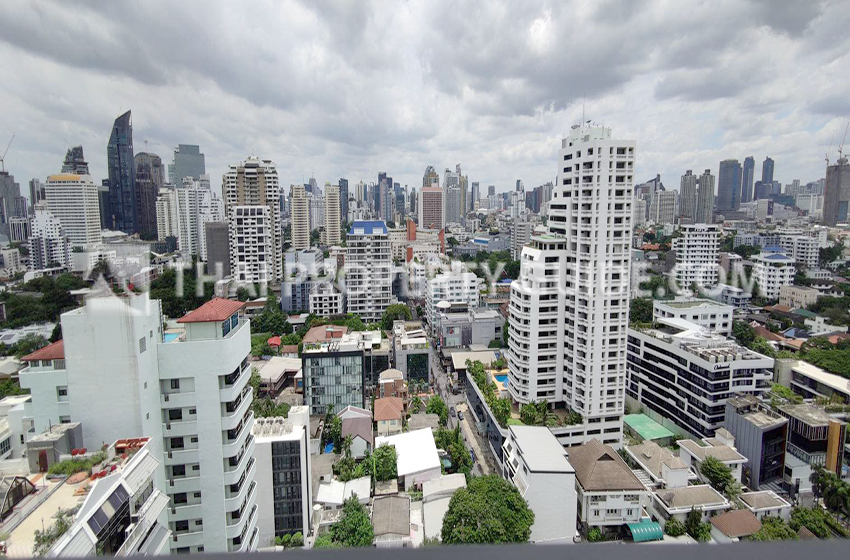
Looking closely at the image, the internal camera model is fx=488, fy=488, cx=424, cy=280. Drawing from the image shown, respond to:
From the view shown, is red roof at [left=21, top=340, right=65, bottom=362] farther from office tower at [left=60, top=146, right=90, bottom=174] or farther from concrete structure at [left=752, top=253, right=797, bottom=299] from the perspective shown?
concrete structure at [left=752, top=253, right=797, bottom=299]

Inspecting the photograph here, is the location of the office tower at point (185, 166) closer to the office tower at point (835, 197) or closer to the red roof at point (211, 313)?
the red roof at point (211, 313)

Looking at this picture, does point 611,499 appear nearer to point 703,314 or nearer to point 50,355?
point 50,355

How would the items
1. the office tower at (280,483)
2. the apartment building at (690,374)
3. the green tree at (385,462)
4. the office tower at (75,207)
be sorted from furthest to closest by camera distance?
the office tower at (75,207) → the apartment building at (690,374) → the green tree at (385,462) → the office tower at (280,483)

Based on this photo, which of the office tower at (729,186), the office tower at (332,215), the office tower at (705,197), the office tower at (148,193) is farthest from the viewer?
the office tower at (729,186)

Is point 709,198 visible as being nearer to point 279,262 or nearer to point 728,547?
point 279,262

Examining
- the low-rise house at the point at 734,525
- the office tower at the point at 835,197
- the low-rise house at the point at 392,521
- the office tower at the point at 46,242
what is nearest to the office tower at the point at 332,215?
the office tower at the point at 46,242

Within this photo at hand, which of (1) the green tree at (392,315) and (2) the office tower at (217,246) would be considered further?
(2) the office tower at (217,246)

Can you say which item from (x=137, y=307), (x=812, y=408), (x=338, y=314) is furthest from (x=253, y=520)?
(x=338, y=314)

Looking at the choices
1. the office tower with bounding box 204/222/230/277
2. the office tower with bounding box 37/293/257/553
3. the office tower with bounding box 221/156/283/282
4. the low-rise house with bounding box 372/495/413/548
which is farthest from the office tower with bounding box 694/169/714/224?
the office tower with bounding box 37/293/257/553
